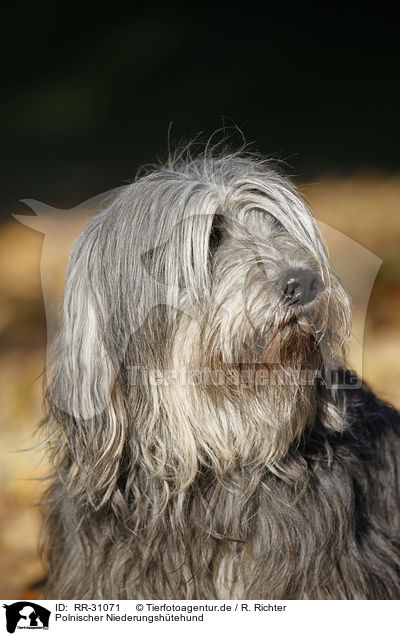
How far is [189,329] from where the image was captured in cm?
198

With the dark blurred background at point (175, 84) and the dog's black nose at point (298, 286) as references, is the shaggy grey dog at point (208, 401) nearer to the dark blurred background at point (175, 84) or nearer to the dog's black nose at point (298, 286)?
the dog's black nose at point (298, 286)

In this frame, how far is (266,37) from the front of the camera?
2.53 meters

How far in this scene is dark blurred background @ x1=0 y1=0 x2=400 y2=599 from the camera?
2457mm

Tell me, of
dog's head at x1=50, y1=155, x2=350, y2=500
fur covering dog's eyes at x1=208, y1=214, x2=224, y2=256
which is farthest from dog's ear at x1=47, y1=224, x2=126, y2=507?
fur covering dog's eyes at x1=208, y1=214, x2=224, y2=256

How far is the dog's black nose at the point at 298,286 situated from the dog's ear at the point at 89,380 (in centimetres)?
53

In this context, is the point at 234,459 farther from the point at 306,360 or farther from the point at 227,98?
the point at 227,98

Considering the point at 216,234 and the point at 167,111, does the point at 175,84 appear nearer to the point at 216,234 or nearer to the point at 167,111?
the point at 167,111

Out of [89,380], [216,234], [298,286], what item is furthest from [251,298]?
[89,380]

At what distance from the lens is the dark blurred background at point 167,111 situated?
8.06ft

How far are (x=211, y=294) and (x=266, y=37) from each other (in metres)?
1.11

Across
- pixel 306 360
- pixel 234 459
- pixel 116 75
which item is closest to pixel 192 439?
pixel 234 459
